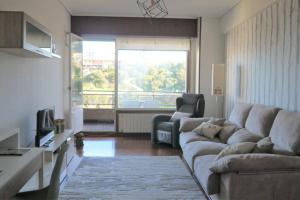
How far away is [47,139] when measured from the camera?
378cm

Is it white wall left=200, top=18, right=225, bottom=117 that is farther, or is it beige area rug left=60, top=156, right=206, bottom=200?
white wall left=200, top=18, right=225, bottom=117

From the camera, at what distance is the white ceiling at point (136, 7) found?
539 cm

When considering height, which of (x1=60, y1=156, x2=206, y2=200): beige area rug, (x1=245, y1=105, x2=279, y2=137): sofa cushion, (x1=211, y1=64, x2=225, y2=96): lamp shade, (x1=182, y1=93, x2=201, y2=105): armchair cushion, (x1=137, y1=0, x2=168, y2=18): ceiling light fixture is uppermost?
(x1=137, y1=0, x2=168, y2=18): ceiling light fixture

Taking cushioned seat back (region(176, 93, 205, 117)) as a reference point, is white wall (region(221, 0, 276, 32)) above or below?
above

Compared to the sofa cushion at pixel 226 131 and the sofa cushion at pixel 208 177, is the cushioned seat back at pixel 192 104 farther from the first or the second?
the sofa cushion at pixel 208 177

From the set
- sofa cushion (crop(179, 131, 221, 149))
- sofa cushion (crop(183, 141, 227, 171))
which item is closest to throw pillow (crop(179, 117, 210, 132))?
sofa cushion (crop(179, 131, 221, 149))

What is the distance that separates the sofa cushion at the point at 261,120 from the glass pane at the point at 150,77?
3.17m

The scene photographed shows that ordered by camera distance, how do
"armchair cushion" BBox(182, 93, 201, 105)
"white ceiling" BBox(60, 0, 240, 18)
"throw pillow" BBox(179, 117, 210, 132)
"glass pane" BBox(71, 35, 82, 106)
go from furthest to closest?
"glass pane" BBox(71, 35, 82, 106), "armchair cushion" BBox(182, 93, 201, 105), "white ceiling" BBox(60, 0, 240, 18), "throw pillow" BBox(179, 117, 210, 132)

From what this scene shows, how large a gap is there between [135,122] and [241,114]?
9.52 feet

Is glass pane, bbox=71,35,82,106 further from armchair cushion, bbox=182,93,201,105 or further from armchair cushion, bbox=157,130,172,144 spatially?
armchair cushion, bbox=182,93,201,105

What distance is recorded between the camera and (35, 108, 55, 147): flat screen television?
11.6 feet

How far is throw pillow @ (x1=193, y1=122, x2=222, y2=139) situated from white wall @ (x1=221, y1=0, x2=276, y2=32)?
5.72ft

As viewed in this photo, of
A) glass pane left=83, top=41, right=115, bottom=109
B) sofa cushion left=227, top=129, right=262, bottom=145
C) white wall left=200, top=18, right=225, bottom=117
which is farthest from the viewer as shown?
glass pane left=83, top=41, right=115, bottom=109

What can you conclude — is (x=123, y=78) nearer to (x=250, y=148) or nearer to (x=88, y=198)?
(x=88, y=198)
